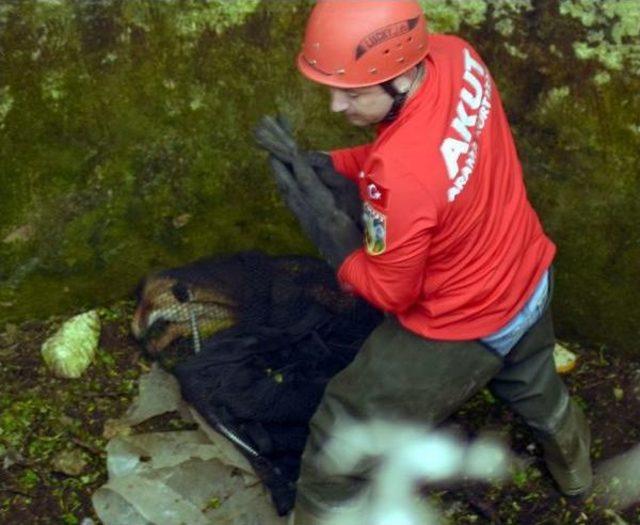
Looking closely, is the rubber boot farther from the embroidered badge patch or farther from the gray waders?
the embroidered badge patch

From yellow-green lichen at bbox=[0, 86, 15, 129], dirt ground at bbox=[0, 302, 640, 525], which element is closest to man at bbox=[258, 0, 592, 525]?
dirt ground at bbox=[0, 302, 640, 525]

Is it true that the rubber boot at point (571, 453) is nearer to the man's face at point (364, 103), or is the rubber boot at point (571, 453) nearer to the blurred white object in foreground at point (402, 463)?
the blurred white object in foreground at point (402, 463)

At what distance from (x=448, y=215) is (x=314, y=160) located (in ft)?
2.28

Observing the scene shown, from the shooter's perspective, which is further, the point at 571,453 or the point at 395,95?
the point at 571,453

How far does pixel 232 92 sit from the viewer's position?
434 cm

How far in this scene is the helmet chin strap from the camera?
3254 mm

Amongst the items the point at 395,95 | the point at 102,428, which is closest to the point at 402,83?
the point at 395,95

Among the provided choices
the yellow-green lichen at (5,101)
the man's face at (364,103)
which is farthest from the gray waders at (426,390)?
the yellow-green lichen at (5,101)

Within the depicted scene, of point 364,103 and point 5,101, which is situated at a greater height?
point 364,103

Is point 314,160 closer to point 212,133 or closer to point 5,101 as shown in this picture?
point 212,133

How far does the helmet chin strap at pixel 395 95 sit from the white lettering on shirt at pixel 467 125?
0.14 metres

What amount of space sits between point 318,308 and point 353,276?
109 centimetres

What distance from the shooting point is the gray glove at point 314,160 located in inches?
144

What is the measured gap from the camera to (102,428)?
4.36 meters
